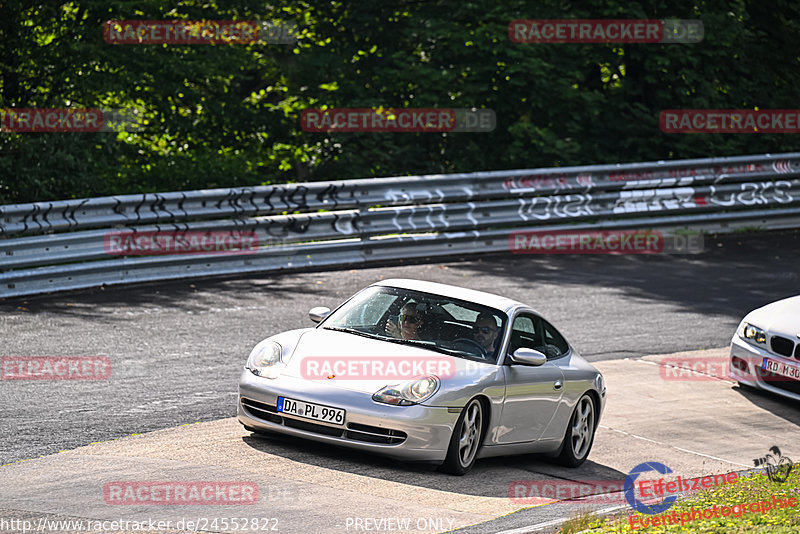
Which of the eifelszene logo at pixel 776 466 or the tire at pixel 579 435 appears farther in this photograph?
the tire at pixel 579 435

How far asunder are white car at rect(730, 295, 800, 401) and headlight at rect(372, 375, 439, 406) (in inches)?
212

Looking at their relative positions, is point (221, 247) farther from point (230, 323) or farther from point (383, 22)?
point (383, 22)

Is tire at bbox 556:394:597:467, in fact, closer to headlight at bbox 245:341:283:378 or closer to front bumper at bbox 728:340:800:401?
headlight at bbox 245:341:283:378

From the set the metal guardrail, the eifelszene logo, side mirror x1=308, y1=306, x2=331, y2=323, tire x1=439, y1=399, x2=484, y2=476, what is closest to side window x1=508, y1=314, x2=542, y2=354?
Answer: tire x1=439, y1=399, x2=484, y2=476

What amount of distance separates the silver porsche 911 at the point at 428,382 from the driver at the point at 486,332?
1 cm

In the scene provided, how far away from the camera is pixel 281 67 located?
76.0 feet

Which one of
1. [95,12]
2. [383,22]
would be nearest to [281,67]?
[383,22]

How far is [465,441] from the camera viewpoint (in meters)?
8.80

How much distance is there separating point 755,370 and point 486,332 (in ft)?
15.0

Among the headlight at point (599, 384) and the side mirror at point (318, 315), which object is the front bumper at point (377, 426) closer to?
the side mirror at point (318, 315)

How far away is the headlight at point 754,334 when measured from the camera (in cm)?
1275

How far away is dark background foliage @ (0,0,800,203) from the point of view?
19938mm

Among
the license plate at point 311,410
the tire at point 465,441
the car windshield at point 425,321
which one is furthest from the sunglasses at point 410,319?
the license plate at point 311,410

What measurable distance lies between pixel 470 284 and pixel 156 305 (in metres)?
4.47
